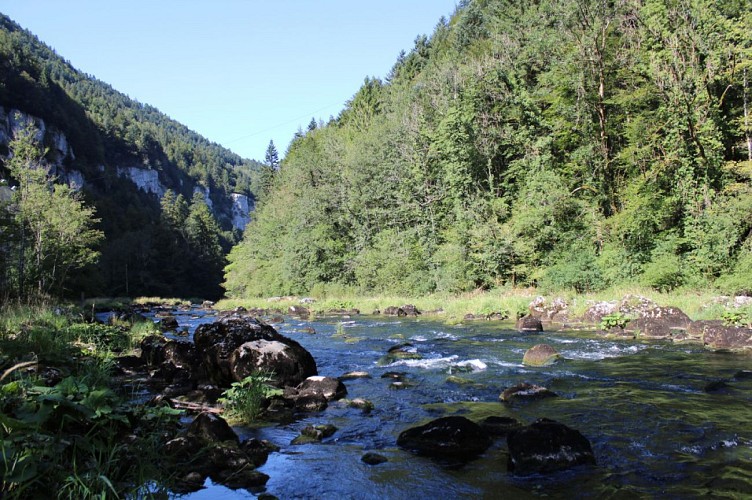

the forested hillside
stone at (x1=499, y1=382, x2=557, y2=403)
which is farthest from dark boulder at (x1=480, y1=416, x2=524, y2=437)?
the forested hillside

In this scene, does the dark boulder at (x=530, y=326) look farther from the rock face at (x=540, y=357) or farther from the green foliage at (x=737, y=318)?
A: the rock face at (x=540, y=357)

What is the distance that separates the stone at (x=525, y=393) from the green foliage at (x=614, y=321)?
32.6ft

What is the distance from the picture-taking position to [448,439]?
19.3 ft

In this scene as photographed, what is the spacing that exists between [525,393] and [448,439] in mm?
2876

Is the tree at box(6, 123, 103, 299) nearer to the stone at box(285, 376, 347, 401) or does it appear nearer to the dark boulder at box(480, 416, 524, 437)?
the stone at box(285, 376, 347, 401)

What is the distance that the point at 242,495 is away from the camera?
4.59 metres

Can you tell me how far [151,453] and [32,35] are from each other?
249 meters

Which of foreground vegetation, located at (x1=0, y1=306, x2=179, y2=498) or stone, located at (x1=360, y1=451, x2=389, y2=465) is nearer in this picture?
foreground vegetation, located at (x1=0, y1=306, x2=179, y2=498)

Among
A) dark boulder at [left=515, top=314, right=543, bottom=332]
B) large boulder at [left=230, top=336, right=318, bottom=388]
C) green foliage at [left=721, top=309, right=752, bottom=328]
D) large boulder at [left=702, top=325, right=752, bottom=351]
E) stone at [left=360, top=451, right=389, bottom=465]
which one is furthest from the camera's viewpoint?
dark boulder at [left=515, top=314, right=543, bottom=332]

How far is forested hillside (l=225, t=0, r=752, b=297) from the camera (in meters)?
21.3

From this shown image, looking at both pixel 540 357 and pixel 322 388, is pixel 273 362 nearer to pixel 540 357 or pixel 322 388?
pixel 322 388

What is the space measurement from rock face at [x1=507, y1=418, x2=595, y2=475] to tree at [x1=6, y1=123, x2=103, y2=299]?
2320 centimetres

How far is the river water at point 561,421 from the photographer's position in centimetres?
473

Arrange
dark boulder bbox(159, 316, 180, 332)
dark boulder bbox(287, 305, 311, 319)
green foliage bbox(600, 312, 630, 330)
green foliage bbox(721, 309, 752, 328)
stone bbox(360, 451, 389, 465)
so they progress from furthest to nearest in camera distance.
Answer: dark boulder bbox(287, 305, 311, 319), dark boulder bbox(159, 316, 180, 332), green foliage bbox(600, 312, 630, 330), green foliage bbox(721, 309, 752, 328), stone bbox(360, 451, 389, 465)
